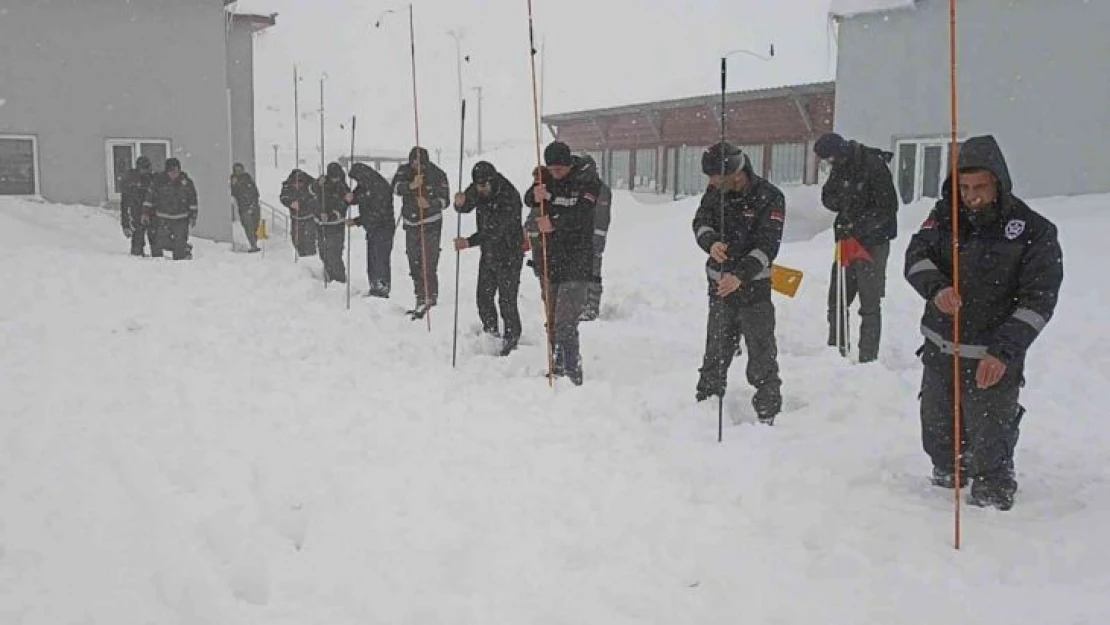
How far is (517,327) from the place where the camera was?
8.59 m

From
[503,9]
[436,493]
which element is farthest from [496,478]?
[503,9]

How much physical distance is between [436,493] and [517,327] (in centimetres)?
415

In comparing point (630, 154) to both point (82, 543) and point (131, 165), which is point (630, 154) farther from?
point (82, 543)

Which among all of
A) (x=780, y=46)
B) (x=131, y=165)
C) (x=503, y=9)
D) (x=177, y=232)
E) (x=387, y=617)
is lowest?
(x=387, y=617)

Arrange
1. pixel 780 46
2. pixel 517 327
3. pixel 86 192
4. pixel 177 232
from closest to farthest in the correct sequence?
1. pixel 517 327
2. pixel 177 232
3. pixel 86 192
4. pixel 780 46

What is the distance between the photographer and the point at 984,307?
4.37m

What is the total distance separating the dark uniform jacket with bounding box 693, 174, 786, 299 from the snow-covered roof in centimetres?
1002

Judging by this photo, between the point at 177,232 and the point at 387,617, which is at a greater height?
the point at 177,232

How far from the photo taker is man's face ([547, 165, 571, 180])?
275 inches

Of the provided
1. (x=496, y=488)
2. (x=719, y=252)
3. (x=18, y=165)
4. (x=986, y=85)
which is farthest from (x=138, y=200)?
(x=986, y=85)

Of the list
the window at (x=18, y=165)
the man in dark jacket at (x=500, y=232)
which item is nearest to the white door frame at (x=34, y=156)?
the window at (x=18, y=165)

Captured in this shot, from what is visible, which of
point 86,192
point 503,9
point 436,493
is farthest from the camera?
point 503,9

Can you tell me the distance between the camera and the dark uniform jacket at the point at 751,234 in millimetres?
5777

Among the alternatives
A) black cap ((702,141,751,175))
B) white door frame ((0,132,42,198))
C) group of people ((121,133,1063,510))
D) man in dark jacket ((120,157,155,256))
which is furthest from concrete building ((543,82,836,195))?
white door frame ((0,132,42,198))
